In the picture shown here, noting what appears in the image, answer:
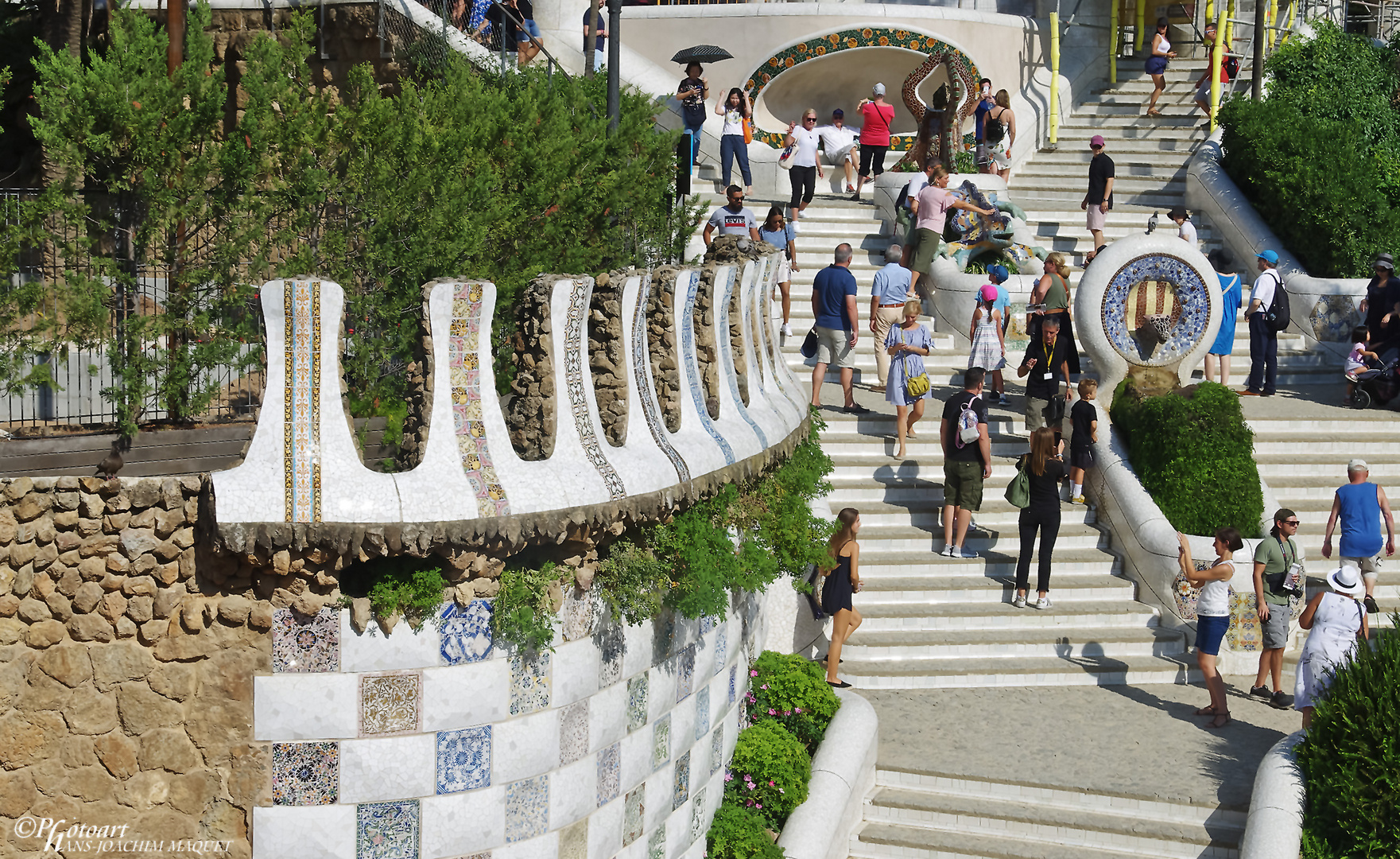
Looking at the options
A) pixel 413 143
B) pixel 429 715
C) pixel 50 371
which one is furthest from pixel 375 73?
pixel 429 715

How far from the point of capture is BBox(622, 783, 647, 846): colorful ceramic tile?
9477mm

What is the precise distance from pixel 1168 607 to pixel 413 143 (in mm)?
7554

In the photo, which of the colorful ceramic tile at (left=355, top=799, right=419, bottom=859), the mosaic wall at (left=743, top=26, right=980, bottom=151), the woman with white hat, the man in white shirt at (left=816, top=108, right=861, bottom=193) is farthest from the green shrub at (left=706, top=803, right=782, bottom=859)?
the mosaic wall at (left=743, top=26, right=980, bottom=151)

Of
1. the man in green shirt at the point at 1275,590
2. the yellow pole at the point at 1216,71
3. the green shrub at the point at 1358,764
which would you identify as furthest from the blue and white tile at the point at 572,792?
the yellow pole at the point at 1216,71

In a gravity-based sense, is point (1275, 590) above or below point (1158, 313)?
below

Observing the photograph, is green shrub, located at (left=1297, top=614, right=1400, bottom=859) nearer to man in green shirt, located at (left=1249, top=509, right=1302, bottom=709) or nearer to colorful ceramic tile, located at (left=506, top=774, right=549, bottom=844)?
man in green shirt, located at (left=1249, top=509, right=1302, bottom=709)

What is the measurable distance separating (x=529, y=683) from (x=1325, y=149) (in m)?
16.5

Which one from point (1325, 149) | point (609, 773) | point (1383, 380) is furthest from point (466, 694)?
point (1325, 149)

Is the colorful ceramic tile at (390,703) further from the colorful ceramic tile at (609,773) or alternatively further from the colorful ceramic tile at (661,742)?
the colorful ceramic tile at (661,742)

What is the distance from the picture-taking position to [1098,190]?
20.5m

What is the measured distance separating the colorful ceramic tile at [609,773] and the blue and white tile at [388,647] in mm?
1422

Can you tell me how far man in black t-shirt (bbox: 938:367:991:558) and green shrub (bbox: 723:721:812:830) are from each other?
135 inches

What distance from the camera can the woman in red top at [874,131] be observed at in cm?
2134

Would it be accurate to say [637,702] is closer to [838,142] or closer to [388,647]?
[388,647]
